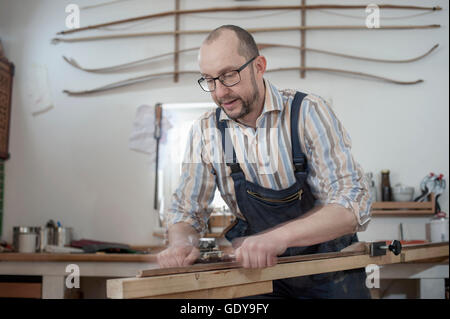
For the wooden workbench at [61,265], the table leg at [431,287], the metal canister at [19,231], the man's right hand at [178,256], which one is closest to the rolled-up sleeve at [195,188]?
the man's right hand at [178,256]

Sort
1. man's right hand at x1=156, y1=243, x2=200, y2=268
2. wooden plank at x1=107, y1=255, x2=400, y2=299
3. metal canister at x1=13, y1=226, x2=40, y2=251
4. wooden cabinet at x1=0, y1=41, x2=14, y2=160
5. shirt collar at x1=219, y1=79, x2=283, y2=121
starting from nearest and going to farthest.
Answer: wooden plank at x1=107, y1=255, x2=400, y2=299, man's right hand at x1=156, y1=243, x2=200, y2=268, shirt collar at x1=219, y1=79, x2=283, y2=121, wooden cabinet at x1=0, y1=41, x2=14, y2=160, metal canister at x1=13, y1=226, x2=40, y2=251

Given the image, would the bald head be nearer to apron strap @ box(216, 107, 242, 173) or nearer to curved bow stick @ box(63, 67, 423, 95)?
apron strap @ box(216, 107, 242, 173)

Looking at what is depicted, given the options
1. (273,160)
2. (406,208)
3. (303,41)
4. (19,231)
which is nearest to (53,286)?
(19,231)

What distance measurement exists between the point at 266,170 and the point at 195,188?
0.10 meters

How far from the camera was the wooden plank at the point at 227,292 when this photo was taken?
45 centimetres

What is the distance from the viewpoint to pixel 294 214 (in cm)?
68

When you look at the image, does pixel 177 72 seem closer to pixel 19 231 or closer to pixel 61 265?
pixel 61 265

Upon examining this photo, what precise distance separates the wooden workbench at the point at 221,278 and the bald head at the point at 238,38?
0.24m

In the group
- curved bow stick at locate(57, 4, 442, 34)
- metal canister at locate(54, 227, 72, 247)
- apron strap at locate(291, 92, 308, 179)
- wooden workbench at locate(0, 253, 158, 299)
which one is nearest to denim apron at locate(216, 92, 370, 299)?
apron strap at locate(291, 92, 308, 179)

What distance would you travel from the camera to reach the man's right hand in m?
0.56

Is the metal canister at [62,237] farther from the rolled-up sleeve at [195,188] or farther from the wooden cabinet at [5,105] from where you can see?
the rolled-up sleeve at [195,188]

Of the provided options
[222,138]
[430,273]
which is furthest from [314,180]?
[430,273]

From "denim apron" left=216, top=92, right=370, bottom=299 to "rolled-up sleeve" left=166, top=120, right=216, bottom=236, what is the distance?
0.11 feet
